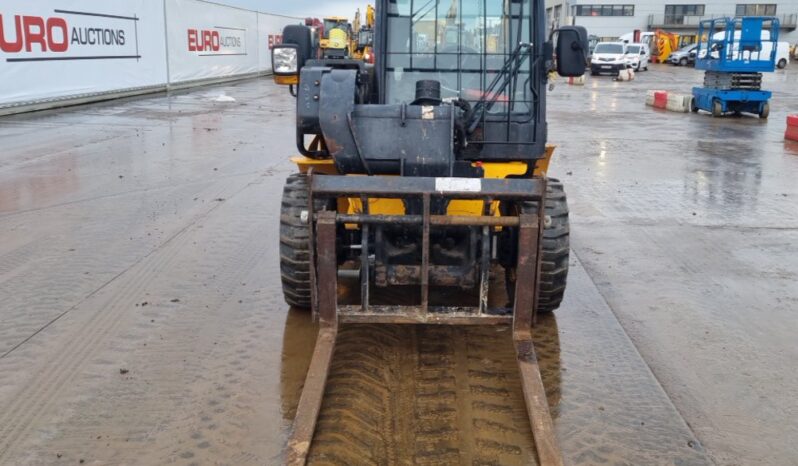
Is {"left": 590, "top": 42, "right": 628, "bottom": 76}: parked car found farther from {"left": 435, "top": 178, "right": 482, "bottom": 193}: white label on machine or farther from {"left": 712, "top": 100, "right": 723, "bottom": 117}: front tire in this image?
{"left": 435, "top": 178, "right": 482, "bottom": 193}: white label on machine

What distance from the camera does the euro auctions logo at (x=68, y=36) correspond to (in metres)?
17.2

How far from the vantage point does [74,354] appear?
4.89 meters

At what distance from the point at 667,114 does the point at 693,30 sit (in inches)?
2146

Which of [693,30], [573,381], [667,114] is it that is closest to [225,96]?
[667,114]

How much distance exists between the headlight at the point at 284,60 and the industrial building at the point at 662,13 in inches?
2655

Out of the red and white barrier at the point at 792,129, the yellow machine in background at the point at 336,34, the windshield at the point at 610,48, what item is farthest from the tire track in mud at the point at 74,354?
the windshield at the point at 610,48

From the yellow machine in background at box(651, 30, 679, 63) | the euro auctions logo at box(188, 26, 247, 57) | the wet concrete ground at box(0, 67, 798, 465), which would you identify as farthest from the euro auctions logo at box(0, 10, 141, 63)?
the yellow machine in background at box(651, 30, 679, 63)

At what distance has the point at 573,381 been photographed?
15.3 ft

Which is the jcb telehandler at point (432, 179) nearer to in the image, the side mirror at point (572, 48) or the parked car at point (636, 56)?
the side mirror at point (572, 48)

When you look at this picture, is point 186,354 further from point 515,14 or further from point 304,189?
point 515,14

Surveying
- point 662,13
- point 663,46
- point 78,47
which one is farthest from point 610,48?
point 662,13

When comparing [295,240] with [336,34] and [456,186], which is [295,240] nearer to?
[456,186]

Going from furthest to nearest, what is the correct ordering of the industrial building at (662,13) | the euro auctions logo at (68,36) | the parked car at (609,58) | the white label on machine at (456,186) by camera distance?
1. the industrial building at (662,13)
2. the parked car at (609,58)
3. the euro auctions logo at (68,36)
4. the white label on machine at (456,186)

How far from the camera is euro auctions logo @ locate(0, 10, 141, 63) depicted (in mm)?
17234
